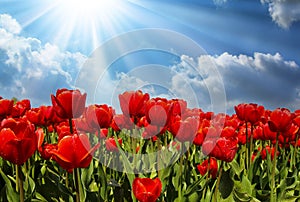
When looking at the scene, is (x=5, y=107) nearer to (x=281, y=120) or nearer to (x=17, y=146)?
(x=17, y=146)

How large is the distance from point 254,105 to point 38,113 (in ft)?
7.82

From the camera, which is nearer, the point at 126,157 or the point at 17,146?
the point at 17,146

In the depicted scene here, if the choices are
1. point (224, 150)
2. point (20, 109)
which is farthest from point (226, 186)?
point (20, 109)

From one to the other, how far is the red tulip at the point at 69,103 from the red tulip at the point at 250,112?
6.91ft

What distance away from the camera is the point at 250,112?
4.38 meters

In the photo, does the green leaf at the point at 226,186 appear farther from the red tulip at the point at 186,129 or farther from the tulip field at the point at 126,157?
the red tulip at the point at 186,129

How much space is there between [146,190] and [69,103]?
104 cm

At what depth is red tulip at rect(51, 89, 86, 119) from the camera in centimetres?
296

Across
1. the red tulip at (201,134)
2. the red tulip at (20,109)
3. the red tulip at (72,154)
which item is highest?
the red tulip at (20,109)

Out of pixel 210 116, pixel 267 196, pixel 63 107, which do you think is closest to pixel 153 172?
pixel 267 196

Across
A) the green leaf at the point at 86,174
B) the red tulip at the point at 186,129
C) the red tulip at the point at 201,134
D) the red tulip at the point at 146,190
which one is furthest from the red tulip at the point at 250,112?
the red tulip at the point at 146,190

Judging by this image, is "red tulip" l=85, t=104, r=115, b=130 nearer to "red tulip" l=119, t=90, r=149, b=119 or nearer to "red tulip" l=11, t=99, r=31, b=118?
"red tulip" l=119, t=90, r=149, b=119

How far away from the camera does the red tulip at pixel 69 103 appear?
2.96 meters

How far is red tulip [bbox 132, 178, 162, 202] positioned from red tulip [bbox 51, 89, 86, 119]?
0.93 meters
